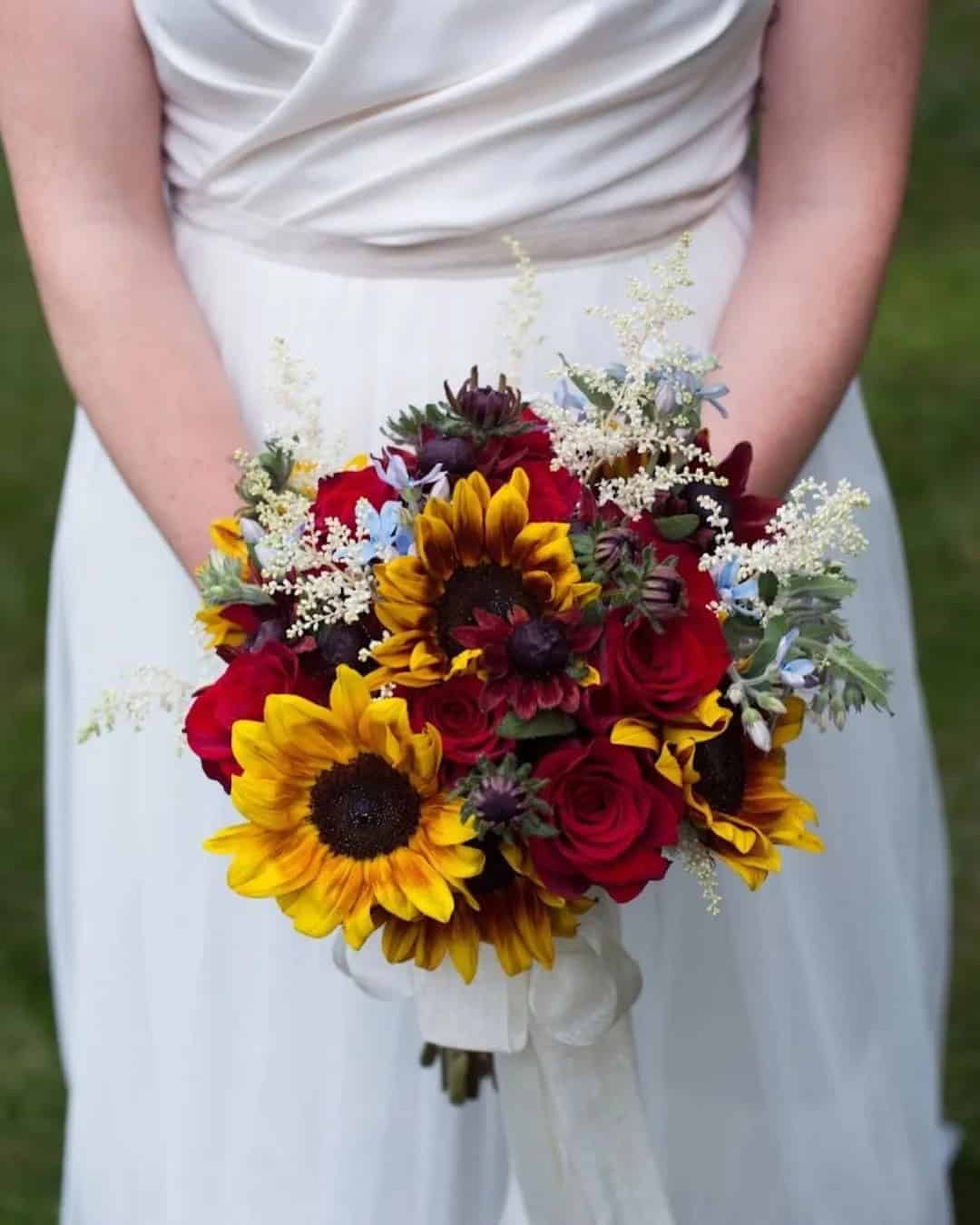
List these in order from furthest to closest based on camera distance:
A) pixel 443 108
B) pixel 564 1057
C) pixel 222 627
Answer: pixel 443 108
pixel 564 1057
pixel 222 627

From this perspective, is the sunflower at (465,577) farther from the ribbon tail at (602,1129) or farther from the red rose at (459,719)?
the ribbon tail at (602,1129)

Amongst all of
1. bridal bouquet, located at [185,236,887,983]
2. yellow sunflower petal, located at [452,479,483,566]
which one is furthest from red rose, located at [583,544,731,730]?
yellow sunflower petal, located at [452,479,483,566]

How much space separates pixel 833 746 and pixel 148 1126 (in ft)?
2.95

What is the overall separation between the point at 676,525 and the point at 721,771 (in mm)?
198

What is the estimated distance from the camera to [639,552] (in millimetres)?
1552

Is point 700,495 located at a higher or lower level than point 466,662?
higher

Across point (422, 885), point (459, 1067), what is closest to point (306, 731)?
point (422, 885)

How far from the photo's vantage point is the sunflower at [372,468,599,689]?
1518 millimetres

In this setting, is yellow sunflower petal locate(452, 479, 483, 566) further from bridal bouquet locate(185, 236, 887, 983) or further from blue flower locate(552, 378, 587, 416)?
blue flower locate(552, 378, 587, 416)

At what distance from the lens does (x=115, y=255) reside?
2039mm

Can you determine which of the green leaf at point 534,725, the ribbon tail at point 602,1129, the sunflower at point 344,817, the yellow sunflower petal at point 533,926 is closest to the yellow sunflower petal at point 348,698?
the sunflower at point 344,817

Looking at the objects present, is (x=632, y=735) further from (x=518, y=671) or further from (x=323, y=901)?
(x=323, y=901)

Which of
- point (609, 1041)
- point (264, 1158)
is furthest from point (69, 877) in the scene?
point (609, 1041)

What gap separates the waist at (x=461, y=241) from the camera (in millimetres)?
2074
